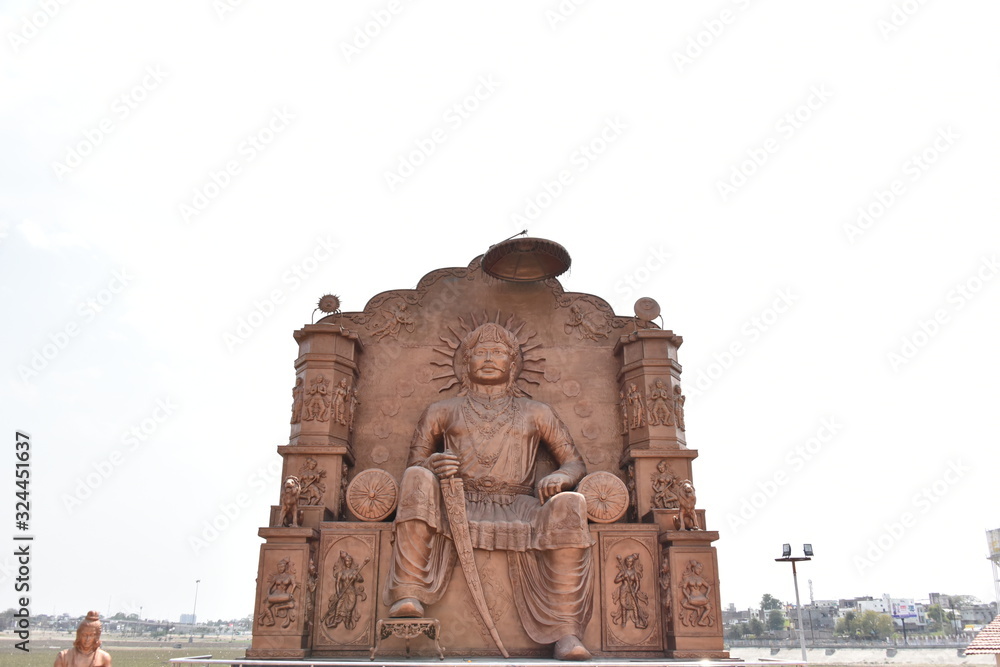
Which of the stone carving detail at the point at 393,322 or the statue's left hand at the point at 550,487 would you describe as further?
the stone carving detail at the point at 393,322

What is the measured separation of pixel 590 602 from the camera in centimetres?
803

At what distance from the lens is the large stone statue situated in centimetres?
547

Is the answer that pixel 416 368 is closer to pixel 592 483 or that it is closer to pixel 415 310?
pixel 415 310

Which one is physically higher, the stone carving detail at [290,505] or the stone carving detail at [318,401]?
the stone carving detail at [318,401]

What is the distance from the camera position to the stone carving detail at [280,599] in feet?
25.3

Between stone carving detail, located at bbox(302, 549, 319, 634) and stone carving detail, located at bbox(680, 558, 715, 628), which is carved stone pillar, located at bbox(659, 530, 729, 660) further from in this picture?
stone carving detail, located at bbox(302, 549, 319, 634)

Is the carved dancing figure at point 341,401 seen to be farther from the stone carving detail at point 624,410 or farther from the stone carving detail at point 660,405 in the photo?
the stone carving detail at point 660,405

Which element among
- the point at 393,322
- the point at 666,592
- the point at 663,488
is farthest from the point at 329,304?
the point at 666,592

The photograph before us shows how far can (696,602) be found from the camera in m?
7.81

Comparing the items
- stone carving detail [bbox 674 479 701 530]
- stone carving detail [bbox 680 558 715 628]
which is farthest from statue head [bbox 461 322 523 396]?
stone carving detail [bbox 680 558 715 628]

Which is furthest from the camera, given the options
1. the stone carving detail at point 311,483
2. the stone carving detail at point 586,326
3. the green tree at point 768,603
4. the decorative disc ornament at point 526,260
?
the green tree at point 768,603

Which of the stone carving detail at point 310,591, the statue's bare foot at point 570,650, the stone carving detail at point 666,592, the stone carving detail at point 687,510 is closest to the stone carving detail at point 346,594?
the stone carving detail at point 310,591

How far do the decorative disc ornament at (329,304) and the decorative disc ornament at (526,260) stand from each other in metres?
2.21

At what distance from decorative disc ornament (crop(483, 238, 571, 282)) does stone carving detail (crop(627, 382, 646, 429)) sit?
2.08 metres
